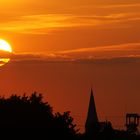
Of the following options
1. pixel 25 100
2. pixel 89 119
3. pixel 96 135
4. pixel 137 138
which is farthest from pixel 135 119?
pixel 25 100

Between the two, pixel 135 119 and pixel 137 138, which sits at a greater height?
pixel 135 119

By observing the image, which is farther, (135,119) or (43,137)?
(135,119)

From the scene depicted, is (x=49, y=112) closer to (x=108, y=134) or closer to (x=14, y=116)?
(x=14, y=116)

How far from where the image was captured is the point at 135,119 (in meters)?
198

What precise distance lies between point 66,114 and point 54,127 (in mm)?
3189

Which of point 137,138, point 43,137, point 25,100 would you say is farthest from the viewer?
point 137,138

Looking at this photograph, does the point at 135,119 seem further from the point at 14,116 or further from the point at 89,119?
the point at 14,116

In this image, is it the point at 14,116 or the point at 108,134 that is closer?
the point at 14,116

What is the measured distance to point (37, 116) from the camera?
271 ft

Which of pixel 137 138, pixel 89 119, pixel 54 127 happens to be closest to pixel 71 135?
pixel 54 127

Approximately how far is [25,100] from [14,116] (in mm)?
4533

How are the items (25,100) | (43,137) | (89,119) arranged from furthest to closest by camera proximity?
(89,119) < (25,100) < (43,137)

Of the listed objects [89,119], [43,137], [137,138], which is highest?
[89,119]

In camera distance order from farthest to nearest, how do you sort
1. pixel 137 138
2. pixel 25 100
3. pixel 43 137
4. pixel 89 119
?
pixel 89 119 < pixel 137 138 < pixel 25 100 < pixel 43 137
